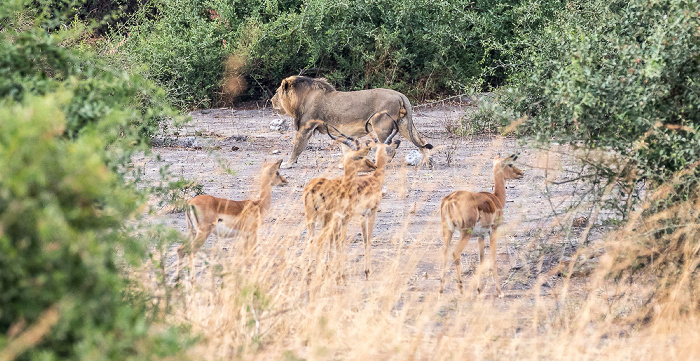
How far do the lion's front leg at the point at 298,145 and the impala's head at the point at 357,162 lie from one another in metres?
3.43

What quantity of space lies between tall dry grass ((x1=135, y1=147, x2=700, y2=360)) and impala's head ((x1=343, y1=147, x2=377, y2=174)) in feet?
3.90

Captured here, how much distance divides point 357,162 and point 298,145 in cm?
424

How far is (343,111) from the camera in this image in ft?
39.9

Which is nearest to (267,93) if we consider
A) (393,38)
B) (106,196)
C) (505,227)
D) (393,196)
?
(393,38)

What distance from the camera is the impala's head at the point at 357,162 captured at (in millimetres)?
7504

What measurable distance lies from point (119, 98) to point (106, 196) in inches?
52.7

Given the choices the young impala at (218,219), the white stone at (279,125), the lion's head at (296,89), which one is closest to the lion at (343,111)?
the lion's head at (296,89)

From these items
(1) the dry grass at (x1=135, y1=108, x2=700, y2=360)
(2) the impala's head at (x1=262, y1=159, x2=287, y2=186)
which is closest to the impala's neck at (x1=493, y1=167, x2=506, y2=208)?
(1) the dry grass at (x1=135, y1=108, x2=700, y2=360)

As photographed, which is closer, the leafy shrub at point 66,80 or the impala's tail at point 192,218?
the leafy shrub at point 66,80

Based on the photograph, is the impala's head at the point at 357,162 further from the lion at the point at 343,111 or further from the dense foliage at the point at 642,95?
the lion at the point at 343,111

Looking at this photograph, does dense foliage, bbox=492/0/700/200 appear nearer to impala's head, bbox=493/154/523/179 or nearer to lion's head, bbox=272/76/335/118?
impala's head, bbox=493/154/523/179

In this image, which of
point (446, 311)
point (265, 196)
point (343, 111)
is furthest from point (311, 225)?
point (343, 111)

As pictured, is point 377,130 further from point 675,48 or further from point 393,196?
point 675,48

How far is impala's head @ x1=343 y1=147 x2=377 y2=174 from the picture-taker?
24.6ft
